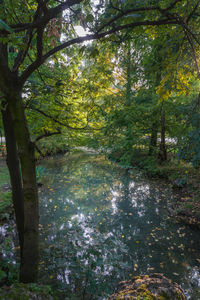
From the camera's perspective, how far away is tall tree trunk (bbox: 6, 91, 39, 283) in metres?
2.09

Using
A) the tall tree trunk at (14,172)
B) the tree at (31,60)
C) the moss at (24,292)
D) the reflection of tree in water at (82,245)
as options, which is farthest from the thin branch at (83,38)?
the reflection of tree in water at (82,245)

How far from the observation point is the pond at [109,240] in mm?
3213

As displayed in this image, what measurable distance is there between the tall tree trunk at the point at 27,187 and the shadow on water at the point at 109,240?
938 millimetres

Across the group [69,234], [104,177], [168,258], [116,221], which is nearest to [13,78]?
[69,234]

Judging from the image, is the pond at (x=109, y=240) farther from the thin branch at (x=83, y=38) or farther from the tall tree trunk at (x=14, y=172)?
the thin branch at (x=83, y=38)

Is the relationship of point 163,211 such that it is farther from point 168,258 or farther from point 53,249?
point 53,249

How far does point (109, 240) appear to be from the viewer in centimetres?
438

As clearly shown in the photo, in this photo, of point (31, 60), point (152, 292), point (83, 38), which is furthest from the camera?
point (31, 60)

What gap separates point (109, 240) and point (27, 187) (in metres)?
3.00

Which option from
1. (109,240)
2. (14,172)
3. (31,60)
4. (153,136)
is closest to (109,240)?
(109,240)

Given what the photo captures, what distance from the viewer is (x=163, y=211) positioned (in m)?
5.86

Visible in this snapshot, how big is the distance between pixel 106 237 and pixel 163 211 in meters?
2.32

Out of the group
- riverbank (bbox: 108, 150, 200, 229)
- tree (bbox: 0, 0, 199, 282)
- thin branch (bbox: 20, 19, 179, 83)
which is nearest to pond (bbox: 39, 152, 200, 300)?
riverbank (bbox: 108, 150, 200, 229)

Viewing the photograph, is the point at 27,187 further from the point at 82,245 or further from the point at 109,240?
the point at 109,240
